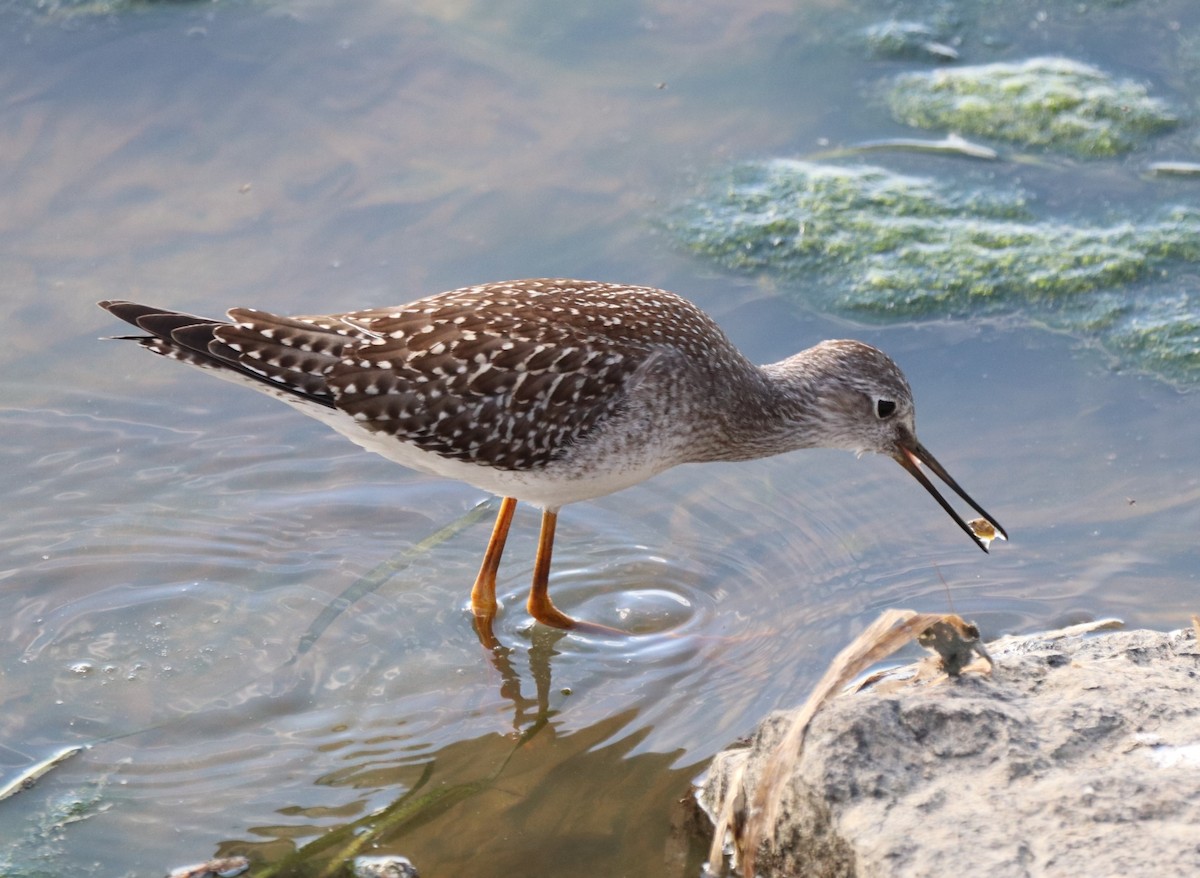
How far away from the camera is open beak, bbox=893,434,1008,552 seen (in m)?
5.75

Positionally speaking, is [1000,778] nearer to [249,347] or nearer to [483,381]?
[483,381]

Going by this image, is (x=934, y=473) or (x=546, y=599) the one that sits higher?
(x=934, y=473)

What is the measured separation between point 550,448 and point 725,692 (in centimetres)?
115

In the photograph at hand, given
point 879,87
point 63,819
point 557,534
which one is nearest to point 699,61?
point 879,87

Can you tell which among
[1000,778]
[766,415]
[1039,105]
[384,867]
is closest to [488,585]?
[766,415]

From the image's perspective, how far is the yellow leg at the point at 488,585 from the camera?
18.8ft

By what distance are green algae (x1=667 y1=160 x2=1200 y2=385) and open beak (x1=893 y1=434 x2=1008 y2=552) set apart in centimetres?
147

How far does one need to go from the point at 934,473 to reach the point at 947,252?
2.00m

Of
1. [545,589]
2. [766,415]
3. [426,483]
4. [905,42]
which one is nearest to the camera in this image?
[545,589]

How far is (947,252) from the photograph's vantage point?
761 cm

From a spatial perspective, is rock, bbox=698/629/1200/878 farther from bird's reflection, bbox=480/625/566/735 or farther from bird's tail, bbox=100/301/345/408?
bird's tail, bbox=100/301/345/408

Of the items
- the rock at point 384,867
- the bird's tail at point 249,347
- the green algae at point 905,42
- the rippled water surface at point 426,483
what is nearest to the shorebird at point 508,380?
the bird's tail at point 249,347

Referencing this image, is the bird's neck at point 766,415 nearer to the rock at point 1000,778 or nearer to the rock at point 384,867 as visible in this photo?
the rock at point 1000,778

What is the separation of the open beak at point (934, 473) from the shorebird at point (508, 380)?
0.03m
